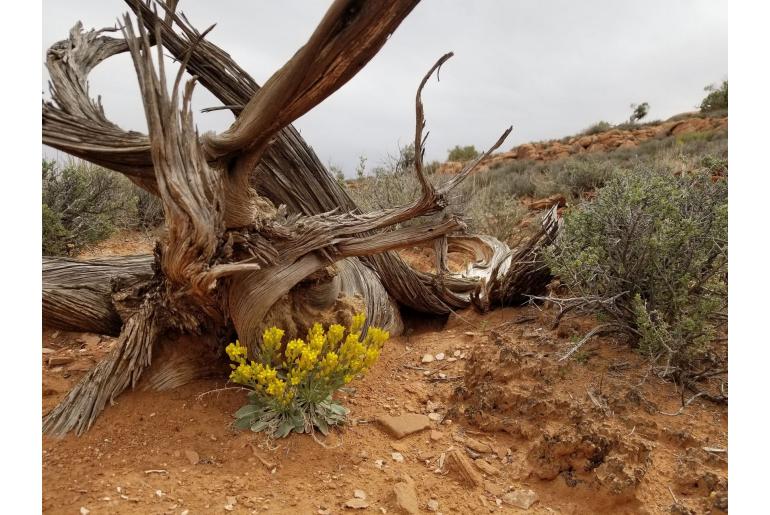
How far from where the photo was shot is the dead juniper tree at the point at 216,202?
205cm

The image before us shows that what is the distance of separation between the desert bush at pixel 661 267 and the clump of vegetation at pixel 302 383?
1.48 meters

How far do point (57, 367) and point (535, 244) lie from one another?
3.73 meters

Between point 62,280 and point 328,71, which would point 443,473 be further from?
point 62,280

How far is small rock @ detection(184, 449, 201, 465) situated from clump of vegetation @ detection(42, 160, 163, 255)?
466 centimetres

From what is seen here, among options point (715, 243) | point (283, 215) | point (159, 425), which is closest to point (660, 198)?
point (715, 243)

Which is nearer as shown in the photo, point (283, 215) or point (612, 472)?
point (612, 472)

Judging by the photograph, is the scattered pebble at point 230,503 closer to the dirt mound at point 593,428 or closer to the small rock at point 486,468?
the small rock at point 486,468

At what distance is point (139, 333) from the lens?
2.93 metres

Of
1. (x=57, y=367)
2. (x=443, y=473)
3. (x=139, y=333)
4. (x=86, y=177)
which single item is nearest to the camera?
(x=443, y=473)

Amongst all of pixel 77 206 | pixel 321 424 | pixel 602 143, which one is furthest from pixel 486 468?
pixel 602 143

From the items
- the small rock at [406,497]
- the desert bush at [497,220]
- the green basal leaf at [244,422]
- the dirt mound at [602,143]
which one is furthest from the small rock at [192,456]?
the dirt mound at [602,143]

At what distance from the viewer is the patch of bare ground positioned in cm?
217

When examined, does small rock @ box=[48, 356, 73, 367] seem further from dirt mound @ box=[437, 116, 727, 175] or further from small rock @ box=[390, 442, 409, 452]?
dirt mound @ box=[437, 116, 727, 175]

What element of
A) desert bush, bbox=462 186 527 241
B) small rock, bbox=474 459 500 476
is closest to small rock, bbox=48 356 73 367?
small rock, bbox=474 459 500 476
